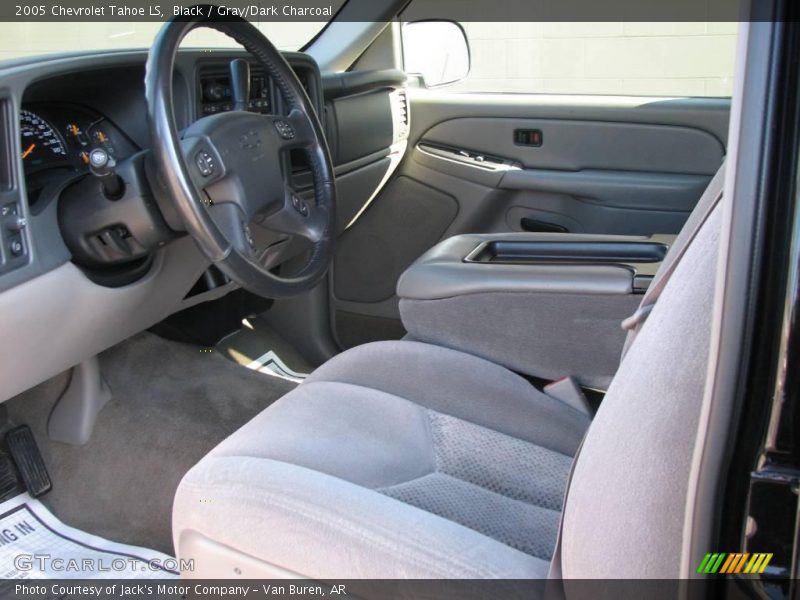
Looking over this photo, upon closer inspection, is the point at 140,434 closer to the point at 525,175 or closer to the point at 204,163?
the point at 204,163

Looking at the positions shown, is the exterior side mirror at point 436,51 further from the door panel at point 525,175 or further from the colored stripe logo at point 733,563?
the colored stripe logo at point 733,563

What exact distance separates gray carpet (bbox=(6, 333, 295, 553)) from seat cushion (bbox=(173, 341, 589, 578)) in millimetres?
619

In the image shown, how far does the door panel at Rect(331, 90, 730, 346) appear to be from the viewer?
2283 millimetres

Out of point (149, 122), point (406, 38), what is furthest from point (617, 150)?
point (149, 122)

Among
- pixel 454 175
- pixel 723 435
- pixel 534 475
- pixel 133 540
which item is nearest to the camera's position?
pixel 723 435

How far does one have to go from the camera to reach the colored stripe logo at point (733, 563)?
0.64 meters

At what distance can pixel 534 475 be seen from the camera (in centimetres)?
123

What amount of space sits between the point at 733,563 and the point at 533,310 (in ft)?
2.89

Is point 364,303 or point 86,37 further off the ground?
point 86,37

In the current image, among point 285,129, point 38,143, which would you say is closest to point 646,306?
point 285,129

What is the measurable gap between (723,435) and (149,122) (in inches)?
38.3

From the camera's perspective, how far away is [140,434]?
6.38ft

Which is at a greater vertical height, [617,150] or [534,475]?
[617,150]

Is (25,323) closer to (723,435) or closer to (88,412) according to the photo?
(88,412)
